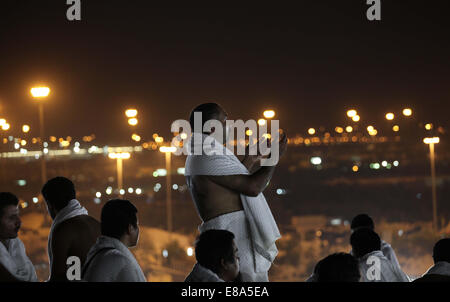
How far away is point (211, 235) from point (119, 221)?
890mm

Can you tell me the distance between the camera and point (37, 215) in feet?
175

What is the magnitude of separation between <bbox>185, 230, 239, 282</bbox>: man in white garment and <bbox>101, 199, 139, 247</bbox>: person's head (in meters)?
0.77

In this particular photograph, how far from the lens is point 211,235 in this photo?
476cm

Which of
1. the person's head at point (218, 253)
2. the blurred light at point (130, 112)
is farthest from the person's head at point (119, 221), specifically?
the blurred light at point (130, 112)

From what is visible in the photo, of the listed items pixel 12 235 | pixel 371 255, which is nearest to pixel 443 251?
pixel 371 255

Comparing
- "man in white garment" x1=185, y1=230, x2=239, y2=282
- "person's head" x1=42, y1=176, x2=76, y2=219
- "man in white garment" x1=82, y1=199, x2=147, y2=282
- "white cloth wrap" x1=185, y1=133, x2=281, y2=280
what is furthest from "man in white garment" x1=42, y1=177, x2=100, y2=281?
"man in white garment" x1=185, y1=230, x2=239, y2=282

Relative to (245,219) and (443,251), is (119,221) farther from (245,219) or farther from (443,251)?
(443,251)

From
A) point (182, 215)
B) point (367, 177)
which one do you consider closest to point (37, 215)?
point (182, 215)

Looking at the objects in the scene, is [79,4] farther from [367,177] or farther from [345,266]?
[367,177]

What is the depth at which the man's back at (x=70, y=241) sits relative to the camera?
249 inches

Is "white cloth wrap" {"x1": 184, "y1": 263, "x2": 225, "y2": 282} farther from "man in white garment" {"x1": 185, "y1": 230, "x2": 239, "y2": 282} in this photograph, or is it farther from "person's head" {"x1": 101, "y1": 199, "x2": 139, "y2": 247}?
"person's head" {"x1": 101, "y1": 199, "x2": 139, "y2": 247}

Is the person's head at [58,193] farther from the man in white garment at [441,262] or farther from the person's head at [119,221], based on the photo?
the man in white garment at [441,262]

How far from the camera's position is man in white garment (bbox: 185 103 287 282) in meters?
5.67
